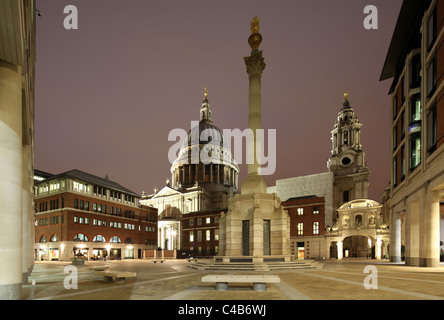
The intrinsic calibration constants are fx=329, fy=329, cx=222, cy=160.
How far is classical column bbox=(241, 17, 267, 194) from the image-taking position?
32.2 metres

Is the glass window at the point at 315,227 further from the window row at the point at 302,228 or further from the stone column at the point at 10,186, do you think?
the stone column at the point at 10,186

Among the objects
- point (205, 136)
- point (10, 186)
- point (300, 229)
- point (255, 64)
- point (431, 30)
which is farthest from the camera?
point (205, 136)

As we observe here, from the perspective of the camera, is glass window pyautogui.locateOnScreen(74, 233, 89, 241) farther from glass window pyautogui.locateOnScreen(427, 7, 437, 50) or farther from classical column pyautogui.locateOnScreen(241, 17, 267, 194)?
glass window pyautogui.locateOnScreen(427, 7, 437, 50)

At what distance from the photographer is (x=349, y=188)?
301 feet

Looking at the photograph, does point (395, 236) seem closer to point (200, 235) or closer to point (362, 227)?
point (362, 227)

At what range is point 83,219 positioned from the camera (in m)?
66.2

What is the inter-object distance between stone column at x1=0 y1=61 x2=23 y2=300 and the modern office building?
29.0 meters

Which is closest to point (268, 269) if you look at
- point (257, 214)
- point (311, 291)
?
point (257, 214)

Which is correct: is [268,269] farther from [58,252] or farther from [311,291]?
[58,252]

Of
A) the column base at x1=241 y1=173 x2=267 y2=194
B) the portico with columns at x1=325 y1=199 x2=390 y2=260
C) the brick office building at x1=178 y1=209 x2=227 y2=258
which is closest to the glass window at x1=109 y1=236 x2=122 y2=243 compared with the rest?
the brick office building at x1=178 y1=209 x2=227 y2=258

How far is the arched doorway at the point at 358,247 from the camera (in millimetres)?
78312

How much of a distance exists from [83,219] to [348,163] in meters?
70.4

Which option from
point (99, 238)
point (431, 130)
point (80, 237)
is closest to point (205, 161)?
point (99, 238)
